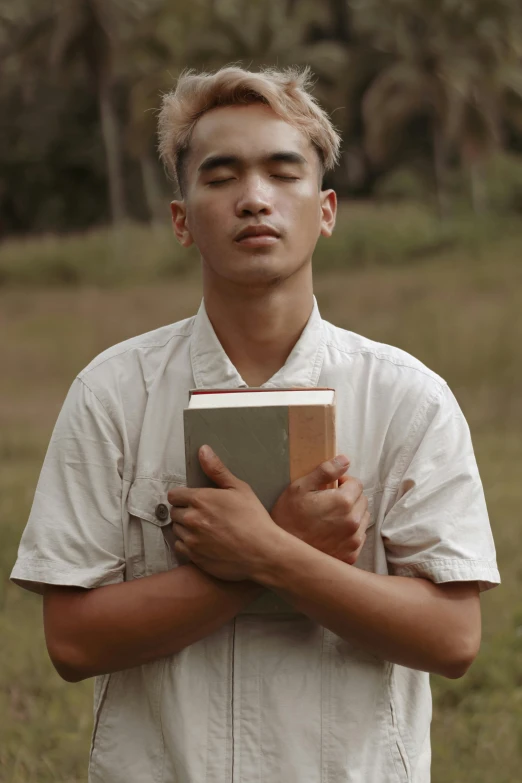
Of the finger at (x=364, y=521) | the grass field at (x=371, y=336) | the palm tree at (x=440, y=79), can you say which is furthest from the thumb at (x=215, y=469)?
the palm tree at (x=440, y=79)

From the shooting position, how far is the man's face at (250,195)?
216 cm

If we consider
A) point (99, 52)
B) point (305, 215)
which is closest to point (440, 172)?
point (99, 52)

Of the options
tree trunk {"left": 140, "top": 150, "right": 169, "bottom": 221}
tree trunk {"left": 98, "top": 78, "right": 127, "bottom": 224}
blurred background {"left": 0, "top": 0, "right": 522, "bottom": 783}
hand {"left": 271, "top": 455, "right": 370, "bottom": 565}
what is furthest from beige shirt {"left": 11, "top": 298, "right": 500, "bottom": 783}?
tree trunk {"left": 140, "top": 150, "right": 169, "bottom": 221}

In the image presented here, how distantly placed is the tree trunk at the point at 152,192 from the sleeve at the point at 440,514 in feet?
96.9

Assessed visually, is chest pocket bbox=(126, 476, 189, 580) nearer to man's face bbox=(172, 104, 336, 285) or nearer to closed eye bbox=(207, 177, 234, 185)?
man's face bbox=(172, 104, 336, 285)

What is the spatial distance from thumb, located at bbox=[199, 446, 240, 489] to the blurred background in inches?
138

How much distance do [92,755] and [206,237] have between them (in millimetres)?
942

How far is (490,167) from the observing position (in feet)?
106

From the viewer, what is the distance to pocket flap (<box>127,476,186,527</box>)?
2.13m

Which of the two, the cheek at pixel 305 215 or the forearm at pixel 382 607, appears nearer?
the forearm at pixel 382 607

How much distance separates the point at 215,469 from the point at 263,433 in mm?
97

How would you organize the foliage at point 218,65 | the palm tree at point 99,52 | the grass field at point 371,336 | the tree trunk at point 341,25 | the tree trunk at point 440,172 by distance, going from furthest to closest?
1. the tree trunk at point 341,25
2. the palm tree at point 99,52
3. the foliage at point 218,65
4. the tree trunk at point 440,172
5. the grass field at point 371,336

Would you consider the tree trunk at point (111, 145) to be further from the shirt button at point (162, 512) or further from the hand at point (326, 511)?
the hand at point (326, 511)

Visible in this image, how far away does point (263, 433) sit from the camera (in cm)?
196
